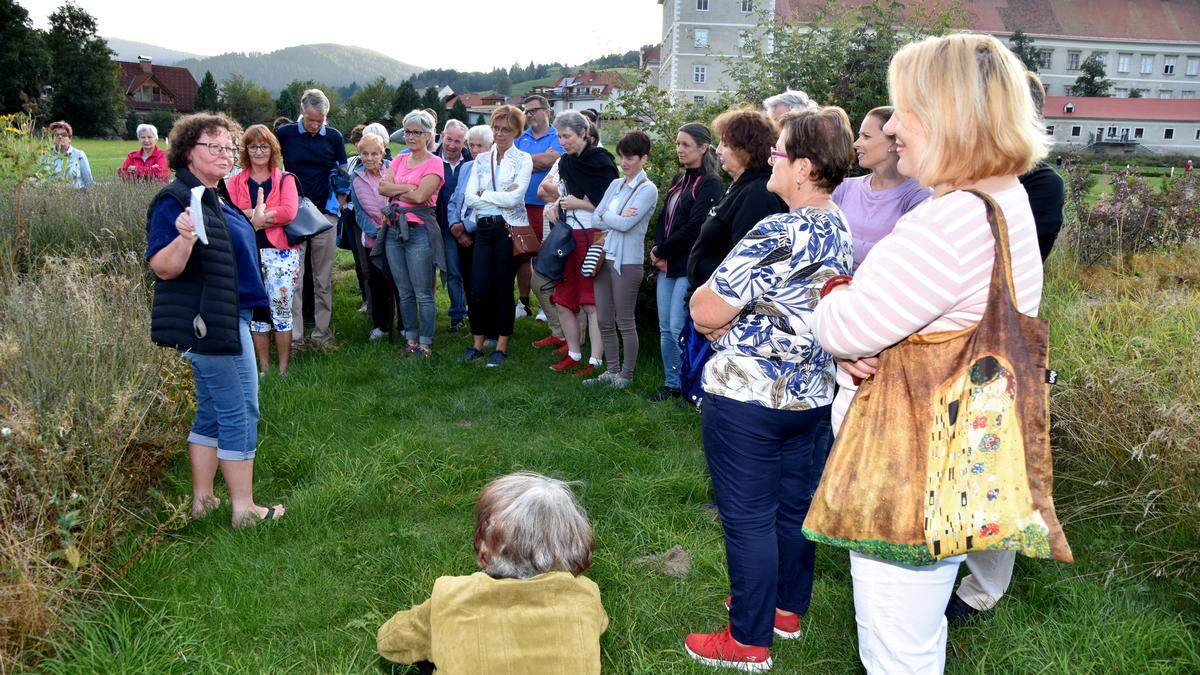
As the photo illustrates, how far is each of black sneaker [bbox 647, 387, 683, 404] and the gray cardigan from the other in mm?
1034

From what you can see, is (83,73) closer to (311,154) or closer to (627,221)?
(311,154)

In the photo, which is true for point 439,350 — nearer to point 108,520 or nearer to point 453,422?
point 453,422

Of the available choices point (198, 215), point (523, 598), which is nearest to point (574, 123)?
point (198, 215)

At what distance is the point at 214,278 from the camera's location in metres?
3.70

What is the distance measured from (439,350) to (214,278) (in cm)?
395

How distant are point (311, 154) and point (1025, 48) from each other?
81.6 meters

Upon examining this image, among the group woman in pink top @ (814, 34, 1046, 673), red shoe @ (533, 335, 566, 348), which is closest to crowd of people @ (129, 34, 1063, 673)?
woman in pink top @ (814, 34, 1046, 673)

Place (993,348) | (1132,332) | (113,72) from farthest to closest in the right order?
(113,72), (1132,332), (993,348)

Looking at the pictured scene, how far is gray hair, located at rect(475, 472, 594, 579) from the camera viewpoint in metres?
2.35

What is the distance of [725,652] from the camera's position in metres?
2.94

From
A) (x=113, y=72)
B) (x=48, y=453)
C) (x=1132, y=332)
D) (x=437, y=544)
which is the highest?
(x=113, y=72)

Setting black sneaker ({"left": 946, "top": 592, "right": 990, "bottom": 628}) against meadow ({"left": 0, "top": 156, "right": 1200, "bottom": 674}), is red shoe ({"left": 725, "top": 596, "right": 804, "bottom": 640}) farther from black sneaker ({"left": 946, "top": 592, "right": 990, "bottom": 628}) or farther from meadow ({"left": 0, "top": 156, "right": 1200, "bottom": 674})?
black sneaker ({"left": 946, "top": 592, "right": 990, "bottom": 628})

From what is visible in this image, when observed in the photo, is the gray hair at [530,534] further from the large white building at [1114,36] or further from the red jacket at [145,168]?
the large white building at [1114,36]

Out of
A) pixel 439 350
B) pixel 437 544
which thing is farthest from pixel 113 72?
pixel 437 544
